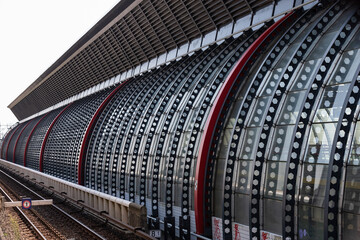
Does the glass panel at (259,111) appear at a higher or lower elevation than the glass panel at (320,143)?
higher

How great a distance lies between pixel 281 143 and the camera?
1395 centimetres

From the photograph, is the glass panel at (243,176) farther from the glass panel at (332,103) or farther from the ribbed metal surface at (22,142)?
the ribbed metal surface at (22,142)

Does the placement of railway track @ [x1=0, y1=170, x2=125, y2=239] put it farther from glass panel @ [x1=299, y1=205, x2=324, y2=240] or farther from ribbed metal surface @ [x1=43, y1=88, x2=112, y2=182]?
glass panel @ [x1=299, y1=205, x2=324, y2=240]

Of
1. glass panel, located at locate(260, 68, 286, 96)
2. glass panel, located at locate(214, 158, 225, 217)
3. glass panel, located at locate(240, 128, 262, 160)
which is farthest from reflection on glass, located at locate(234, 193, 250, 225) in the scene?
glass panel, located at locate(260, 68, 286, 96)

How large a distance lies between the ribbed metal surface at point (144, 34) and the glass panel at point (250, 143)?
6.70 metres

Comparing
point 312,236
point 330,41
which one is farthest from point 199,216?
point 330,41

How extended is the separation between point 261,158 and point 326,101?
287 cm

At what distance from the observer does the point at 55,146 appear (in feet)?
153

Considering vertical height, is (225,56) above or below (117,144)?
above

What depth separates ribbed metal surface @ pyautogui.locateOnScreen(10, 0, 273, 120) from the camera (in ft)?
74.5

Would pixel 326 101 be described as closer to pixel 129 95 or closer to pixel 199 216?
pixel 199 216

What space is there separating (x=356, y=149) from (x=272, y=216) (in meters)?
3.66

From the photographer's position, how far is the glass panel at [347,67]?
12.5 meters

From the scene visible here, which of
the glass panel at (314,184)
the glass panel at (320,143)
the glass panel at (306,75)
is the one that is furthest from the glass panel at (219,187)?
the glass panel at (320,143)
